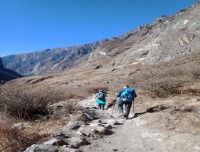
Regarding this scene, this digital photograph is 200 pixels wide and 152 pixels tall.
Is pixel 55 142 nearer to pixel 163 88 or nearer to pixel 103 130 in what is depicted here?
pixel 103 130

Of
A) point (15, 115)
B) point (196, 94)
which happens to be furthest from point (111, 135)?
point (196, 94)

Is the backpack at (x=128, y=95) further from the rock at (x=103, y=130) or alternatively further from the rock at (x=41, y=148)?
the rock at (x=41, y=148)

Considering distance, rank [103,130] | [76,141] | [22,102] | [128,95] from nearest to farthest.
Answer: [76,141]
[103,130]
[22,102]
[128,95]

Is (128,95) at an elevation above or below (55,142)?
above

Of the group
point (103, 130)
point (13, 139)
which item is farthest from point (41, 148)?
point (103, 130)

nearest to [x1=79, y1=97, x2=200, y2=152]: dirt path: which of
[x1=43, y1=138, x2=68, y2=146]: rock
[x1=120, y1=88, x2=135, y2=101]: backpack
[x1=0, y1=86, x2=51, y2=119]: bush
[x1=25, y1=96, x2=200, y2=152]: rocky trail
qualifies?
[x1=25, y1=96, x2=200, y2=152]: rocky trail

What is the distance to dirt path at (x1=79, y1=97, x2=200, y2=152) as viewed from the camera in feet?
24.2

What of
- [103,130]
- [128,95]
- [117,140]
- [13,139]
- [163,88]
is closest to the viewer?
[13,139]

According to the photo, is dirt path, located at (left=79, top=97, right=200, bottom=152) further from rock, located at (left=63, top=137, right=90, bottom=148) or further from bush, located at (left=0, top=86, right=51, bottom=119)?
bush, located at (left=0, top=86, right=51, bottom=119)

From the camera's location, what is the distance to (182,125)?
364 inches

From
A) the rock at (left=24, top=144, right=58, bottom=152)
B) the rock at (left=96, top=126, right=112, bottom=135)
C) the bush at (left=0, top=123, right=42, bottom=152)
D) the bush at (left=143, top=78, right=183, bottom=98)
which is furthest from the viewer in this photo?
the bush at (left=143, top=78, right=183, bottom=98)

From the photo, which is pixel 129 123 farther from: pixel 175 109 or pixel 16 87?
pixel 16 87

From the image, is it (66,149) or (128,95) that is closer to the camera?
(66,149)

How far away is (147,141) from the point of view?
8.17 m
